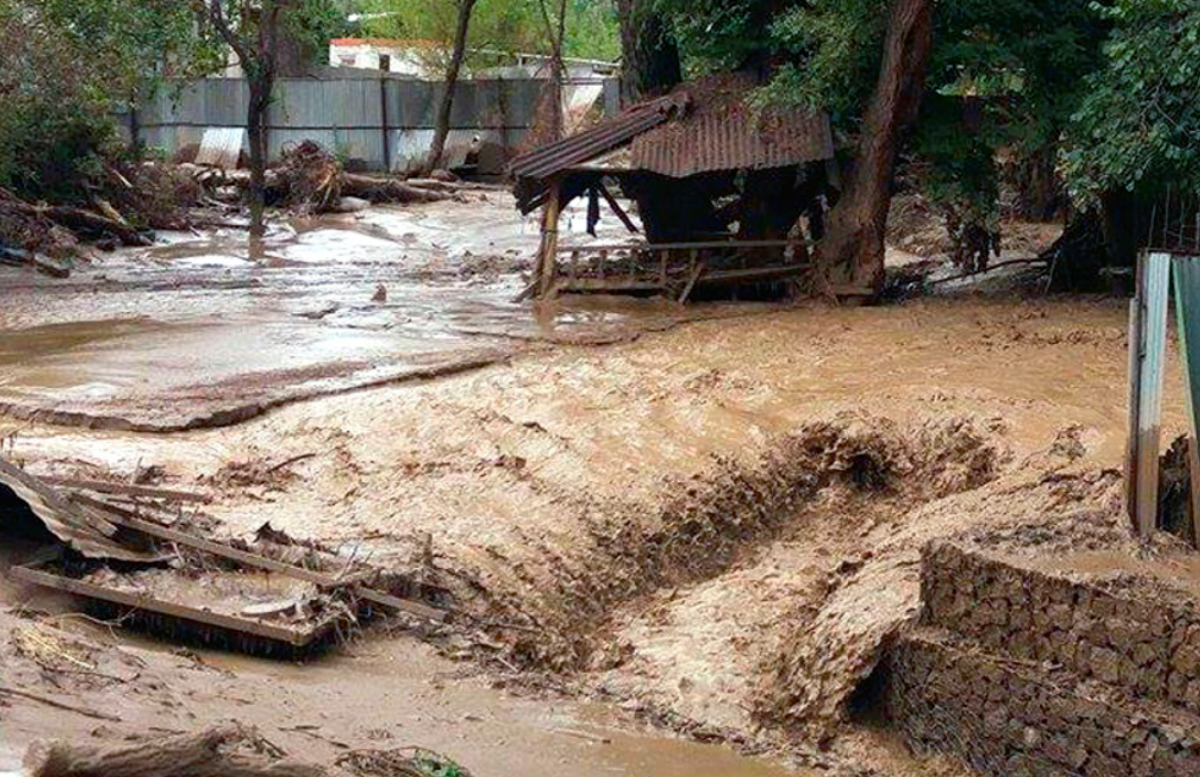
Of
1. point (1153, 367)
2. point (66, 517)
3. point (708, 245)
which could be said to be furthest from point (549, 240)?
point (1153, 367)

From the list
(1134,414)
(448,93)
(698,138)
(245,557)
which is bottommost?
(245,557)

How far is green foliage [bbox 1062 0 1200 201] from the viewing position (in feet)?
41.3

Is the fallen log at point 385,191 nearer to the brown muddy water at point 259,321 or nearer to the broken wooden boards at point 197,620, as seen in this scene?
the brown muddy water at point 259,321

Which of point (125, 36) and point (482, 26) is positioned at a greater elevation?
point (482, 26)

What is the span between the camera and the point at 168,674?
6.49 m

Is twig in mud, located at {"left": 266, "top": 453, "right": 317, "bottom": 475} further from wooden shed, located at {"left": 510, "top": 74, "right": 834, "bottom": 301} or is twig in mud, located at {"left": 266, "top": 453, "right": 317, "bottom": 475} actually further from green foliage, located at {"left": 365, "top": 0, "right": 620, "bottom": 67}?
green foliage, located at {"left": 365, "top": 0, "right": 620, "bottom": 67}

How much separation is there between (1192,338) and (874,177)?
9.92 m

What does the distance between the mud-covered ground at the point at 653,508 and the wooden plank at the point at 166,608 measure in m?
0.18

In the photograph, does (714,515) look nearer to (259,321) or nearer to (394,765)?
(394,765)

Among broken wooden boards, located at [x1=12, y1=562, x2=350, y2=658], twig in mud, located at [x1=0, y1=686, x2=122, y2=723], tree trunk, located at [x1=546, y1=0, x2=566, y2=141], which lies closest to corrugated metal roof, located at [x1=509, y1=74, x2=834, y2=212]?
broken wooden boards, located at [x1=12, y1=562, x2=350, y2=658]

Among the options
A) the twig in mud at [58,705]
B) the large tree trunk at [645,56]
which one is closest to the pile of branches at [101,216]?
the large tree trunk at [645,56]

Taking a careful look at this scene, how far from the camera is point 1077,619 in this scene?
6941mm

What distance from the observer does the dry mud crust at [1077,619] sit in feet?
21.7

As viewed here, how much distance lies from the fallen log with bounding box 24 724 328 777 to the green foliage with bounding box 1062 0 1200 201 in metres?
9.67
